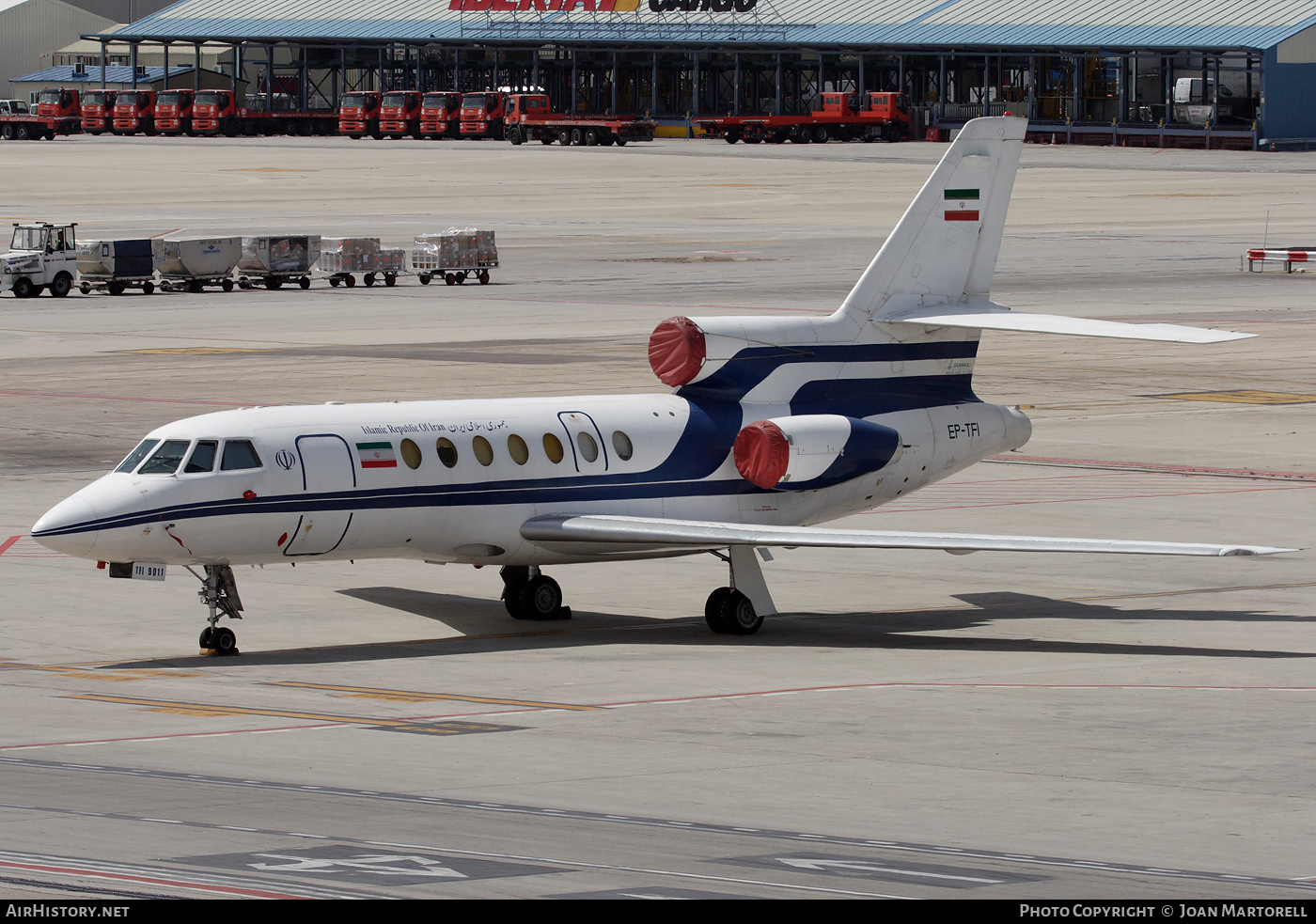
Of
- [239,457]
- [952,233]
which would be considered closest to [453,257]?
[952,233]

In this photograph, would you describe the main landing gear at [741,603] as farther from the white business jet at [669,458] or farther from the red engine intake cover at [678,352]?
the red engine intake cover at [678,352]

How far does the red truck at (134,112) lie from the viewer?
634 ft

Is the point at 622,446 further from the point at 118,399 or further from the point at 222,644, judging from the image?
the point at 118,399

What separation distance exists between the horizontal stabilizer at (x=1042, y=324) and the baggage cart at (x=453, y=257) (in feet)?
180

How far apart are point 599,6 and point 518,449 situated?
524 ft

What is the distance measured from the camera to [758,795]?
1742 centimetres

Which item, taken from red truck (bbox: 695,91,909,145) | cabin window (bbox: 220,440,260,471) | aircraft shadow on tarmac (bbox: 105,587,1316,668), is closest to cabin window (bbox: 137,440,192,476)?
cabin window (bbox: 220,440,260,471)

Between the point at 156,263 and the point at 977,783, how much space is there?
67.5 meters

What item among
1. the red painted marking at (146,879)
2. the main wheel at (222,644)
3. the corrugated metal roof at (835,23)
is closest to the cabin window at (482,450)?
the main wheel at (222,644)

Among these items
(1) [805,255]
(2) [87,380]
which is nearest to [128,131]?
(1) [805,255]

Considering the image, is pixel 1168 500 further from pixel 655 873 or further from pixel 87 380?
pixel 87 380

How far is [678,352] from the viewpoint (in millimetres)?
28969

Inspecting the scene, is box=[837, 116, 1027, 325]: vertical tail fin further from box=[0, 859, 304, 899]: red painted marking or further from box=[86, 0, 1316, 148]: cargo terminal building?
box=[86, 0, 1316, 148]: cargo terminal building

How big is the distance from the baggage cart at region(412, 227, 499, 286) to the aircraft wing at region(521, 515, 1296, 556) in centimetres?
5773
